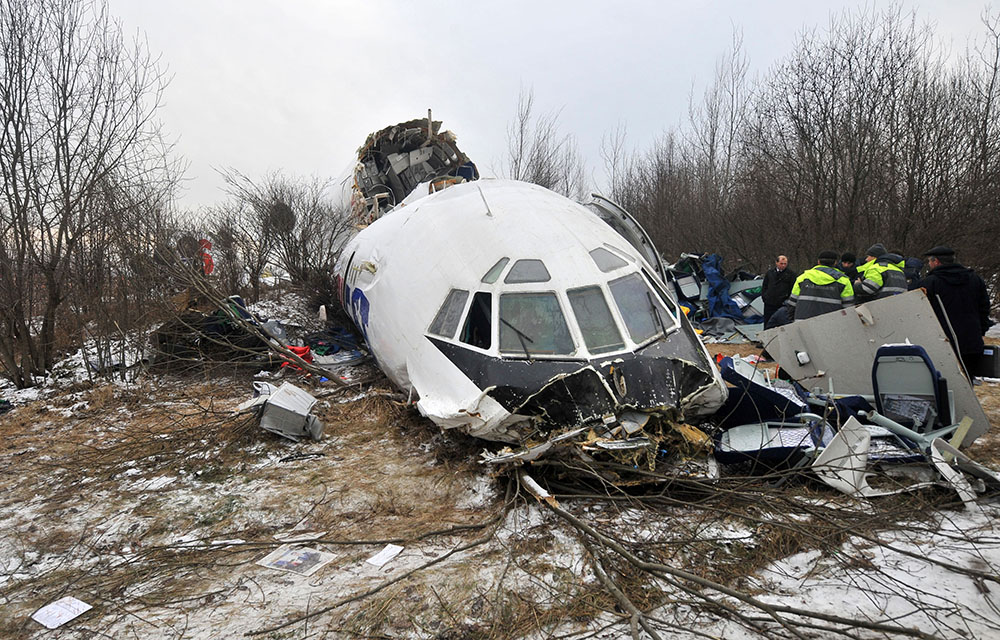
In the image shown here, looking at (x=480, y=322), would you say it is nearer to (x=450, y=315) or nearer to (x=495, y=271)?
(x=450, y=315)

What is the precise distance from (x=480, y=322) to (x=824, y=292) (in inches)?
205

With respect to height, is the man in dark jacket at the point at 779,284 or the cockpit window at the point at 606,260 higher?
the cockpit window at the point at 606,260

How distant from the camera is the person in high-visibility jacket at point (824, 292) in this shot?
7145mm

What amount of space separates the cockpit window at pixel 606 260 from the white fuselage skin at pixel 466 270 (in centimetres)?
6

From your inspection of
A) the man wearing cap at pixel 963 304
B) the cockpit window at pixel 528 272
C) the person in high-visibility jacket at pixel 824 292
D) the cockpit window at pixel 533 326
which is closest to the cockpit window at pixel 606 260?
the cockpit window at pixel 528 272

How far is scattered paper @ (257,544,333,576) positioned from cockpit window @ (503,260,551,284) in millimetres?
2896

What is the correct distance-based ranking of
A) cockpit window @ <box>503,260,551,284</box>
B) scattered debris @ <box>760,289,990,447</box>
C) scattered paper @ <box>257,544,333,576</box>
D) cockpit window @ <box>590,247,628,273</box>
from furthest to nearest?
cockpit window @ <box>590,247,628,273</box>
cockpit window @ <box>503,260,551,284</box>
scattered debris @ <box>760,289,990,447</box>
scattered paper @ <box>257,544,333,576</box>

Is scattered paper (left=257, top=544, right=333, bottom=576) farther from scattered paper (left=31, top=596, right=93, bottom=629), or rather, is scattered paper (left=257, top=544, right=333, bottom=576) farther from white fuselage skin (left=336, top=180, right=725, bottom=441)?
white fuselage skin (left=336, top=180, right=725, bottom=441)

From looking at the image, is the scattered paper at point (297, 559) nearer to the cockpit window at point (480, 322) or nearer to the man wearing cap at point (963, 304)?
the cockpit window at point (480, 322)

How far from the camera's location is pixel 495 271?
17.5 ft

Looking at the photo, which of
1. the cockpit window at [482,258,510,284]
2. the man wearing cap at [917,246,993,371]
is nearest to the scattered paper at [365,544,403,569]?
the cockpit window at [482,258,510,284]

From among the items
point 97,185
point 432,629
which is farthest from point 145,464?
point 97,185

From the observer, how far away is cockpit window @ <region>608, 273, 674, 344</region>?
5.02 m

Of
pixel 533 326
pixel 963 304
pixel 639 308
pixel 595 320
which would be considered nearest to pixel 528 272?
pixel 533 326
